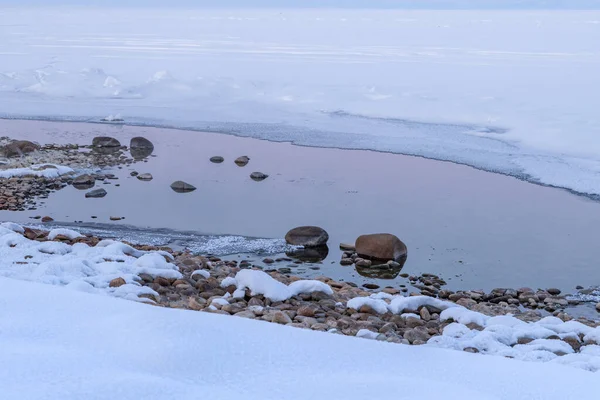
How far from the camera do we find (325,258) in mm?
7055

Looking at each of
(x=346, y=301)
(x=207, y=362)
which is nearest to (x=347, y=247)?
(x=346, y=301)

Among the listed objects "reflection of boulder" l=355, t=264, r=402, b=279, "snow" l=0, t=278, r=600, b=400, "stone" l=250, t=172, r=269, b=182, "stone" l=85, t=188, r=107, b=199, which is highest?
"stone" l=250, t=172, r=269, b=182

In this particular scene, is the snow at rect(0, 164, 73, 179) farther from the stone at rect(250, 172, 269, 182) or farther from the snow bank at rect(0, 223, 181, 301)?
the snow bank at rect(0, 223, 181, 301)

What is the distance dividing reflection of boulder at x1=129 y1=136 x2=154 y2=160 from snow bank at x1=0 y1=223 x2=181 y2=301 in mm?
5191

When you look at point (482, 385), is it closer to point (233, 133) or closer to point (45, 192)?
point (45, 192)

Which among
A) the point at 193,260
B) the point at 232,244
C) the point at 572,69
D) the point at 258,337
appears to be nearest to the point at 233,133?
the point at 232,244

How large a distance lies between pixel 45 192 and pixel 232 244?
3.25m

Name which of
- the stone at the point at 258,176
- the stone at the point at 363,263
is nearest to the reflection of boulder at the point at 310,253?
the stone at the point at 363,263

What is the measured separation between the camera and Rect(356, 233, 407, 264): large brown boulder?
696cm

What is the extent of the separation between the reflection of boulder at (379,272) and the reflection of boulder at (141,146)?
19.1ft

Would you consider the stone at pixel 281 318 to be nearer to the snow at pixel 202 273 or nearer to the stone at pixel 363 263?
the snow at pixel 202 273

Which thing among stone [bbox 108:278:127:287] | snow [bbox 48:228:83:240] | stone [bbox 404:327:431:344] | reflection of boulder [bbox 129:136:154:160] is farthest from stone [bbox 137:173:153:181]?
stone [bbox 404:327:431:344]

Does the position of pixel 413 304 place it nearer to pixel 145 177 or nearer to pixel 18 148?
pixel 145 177

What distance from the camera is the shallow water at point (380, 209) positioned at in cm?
696
